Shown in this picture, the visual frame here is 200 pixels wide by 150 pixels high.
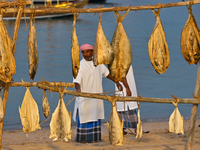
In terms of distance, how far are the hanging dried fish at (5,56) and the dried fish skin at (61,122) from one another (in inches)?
16.9

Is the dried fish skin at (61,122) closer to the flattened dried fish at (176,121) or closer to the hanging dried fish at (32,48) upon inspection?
the hanging dried fish at (32,48)

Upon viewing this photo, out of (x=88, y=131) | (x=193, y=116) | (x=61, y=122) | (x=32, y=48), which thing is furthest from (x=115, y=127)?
(x=88, y=131)

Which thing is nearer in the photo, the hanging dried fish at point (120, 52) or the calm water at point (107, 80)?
the hanging dried fish at point (120, 52)

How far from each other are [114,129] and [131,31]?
95.2 ft

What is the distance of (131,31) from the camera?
3105 centimetres

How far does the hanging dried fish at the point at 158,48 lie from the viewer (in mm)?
2424

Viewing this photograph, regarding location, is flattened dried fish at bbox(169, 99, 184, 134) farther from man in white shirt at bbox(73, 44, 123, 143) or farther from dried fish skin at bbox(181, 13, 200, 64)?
man in white shirt at bbox(73, 44, 123, 143)

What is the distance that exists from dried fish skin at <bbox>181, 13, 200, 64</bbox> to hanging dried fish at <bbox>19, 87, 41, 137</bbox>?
3.96ft

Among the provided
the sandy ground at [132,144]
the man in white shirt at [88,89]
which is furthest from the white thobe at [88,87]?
the sandy ground at [132,144]

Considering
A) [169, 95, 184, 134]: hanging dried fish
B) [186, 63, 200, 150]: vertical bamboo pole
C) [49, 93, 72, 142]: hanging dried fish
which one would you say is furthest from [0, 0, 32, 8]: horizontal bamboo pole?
[186, 63, 200, 150]: vertical bamboo pole

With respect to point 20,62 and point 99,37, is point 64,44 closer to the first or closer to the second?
point 20,62

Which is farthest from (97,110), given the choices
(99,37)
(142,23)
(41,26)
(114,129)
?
(142,23)

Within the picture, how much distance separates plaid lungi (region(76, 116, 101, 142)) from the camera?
4629 mm

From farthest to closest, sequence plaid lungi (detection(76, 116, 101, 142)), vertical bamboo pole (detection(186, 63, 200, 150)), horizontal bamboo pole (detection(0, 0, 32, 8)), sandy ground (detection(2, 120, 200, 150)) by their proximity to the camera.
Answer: sandy ground (detection(2, 120, 200, 150)), plaid lungi (detection(76, 116, 101, 142)), vertical bamboo pole (detection(186, 63, 200, 150)), horizontal bamboo pole (detection(0, 0, 32, 8))
